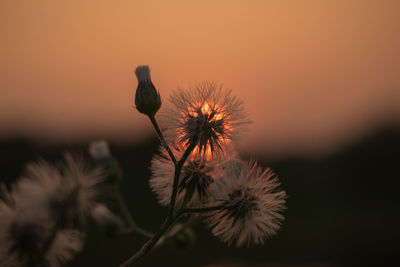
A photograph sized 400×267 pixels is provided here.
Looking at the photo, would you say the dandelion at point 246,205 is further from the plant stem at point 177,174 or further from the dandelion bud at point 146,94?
the dandelion bud at point 146,94

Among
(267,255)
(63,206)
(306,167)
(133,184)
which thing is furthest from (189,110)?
(306,167)

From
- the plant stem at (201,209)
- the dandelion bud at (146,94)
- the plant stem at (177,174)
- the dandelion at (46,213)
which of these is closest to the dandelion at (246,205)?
the plant stem at (201,209)

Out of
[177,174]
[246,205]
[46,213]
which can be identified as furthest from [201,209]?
[46,213]

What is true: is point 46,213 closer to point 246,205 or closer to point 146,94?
point 246,205

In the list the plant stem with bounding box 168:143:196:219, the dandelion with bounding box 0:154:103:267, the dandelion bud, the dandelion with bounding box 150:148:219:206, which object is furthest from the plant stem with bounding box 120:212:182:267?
the dandelion bud

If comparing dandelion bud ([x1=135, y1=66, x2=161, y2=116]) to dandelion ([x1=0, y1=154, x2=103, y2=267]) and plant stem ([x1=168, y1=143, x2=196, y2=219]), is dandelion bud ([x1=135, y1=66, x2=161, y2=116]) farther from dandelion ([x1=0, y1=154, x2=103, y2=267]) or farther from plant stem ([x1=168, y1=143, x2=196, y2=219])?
dandelion ([x1=0, y1=154, x2=103, y2=267])

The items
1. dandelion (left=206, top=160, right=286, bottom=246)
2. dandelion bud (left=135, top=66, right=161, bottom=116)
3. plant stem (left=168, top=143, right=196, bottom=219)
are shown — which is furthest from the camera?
dandelion bud (left=135, top=66, right=161, bottom=116)
